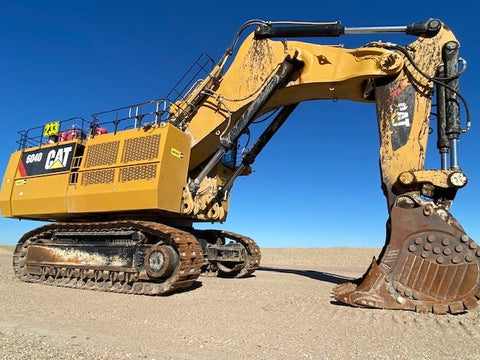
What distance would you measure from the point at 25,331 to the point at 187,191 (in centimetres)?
491

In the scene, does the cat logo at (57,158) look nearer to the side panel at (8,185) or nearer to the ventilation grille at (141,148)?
the side panel at (8,185)

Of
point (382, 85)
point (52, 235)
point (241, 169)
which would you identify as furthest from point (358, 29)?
point (52, 235)

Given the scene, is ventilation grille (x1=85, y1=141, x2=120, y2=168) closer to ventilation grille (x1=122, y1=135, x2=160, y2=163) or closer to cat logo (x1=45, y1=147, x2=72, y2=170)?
ventilation grille (x1=122, y1=135, x2=160, y2=163)

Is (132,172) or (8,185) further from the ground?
(132,172)

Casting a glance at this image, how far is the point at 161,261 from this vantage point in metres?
8.12

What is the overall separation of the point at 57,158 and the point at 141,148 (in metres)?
3.03

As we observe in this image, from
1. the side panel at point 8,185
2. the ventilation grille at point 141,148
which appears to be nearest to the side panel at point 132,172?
the ventilation grille at point 141,148

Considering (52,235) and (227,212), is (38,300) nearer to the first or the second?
(52,235)

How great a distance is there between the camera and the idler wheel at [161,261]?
799 cm

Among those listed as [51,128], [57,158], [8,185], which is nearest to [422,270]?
[57,158]

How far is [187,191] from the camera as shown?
9.18m

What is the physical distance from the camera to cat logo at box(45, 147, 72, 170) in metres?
10.4

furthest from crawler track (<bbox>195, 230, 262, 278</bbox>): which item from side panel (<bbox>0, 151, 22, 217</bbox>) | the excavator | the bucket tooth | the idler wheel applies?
side panel (<bbox>0, 151, 22, 217</bbox>)

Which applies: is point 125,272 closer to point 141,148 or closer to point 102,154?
point 141,148
